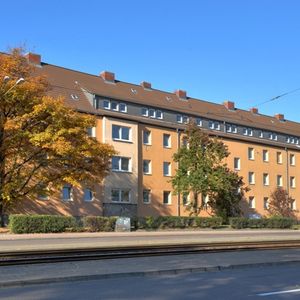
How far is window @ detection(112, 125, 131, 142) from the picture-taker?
49594mm

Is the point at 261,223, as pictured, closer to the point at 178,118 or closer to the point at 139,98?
the point at 178,118

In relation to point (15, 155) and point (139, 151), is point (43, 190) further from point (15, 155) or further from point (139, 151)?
point (139, 151)

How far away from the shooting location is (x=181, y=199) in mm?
53812

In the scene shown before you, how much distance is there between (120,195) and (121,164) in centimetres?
291

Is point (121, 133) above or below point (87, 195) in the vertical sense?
above

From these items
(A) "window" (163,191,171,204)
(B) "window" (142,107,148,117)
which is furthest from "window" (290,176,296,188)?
(B) "window" (142,107,148,117)

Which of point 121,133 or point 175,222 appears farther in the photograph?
point 121,133

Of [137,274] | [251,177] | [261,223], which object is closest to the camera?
[137,274]

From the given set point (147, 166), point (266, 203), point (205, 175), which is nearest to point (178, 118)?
point (147, 166)

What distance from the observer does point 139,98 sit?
5728 centimetres

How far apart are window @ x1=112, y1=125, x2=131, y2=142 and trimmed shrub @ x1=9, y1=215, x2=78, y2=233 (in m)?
15.2

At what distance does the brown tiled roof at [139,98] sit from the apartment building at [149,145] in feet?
0.36

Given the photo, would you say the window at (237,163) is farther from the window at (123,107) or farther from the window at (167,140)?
the window at (123,107)

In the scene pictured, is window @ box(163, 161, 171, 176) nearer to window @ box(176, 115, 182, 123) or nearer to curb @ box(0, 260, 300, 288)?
window @ box(176, 115, 182, 123)
